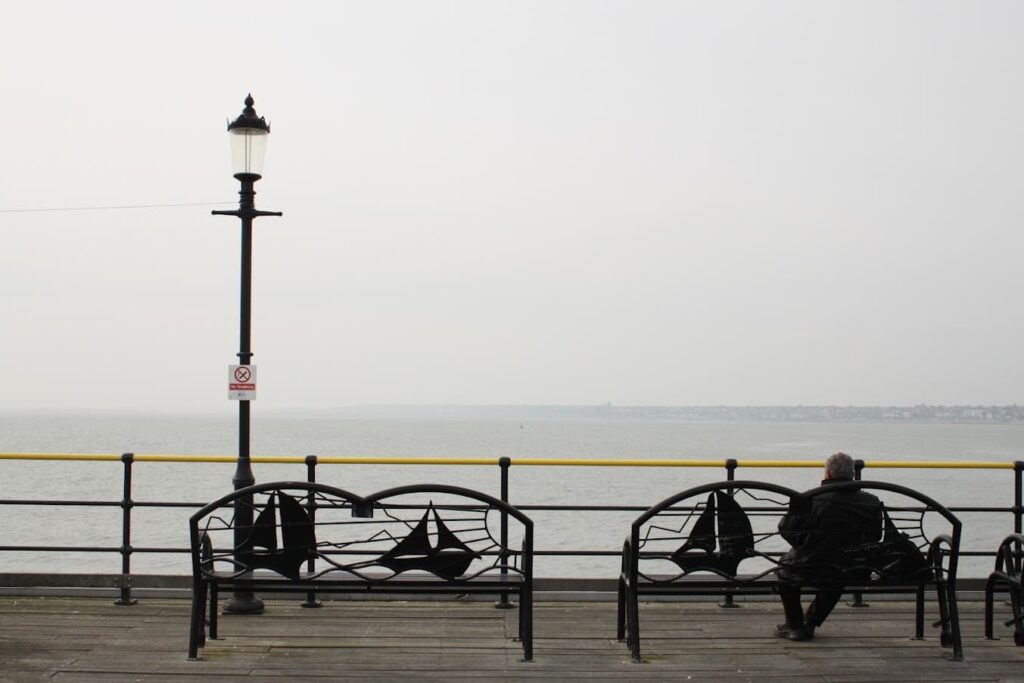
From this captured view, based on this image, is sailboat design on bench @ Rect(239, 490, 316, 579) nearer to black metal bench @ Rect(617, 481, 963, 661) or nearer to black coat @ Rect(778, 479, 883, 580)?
black metal bench @ Rect(617, 481, 963, 661)

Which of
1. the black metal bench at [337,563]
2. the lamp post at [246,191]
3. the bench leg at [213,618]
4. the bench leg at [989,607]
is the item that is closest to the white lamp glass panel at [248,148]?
the lamp post at [246,191]

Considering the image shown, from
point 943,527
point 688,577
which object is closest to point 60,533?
point 943,527

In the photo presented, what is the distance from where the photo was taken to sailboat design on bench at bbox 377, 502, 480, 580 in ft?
21.0

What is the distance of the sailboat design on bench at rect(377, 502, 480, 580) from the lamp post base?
1647 millimetres

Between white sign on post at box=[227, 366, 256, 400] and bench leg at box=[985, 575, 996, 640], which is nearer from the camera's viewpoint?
bench leg at box=[985, 575, 996, 640]

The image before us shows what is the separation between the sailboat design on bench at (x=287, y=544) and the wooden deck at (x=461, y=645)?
527 mm

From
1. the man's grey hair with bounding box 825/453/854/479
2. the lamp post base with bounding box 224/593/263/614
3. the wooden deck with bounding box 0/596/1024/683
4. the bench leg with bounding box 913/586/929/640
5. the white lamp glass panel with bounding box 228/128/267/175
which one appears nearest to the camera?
the wooden deck with bounding box 0/596/1024/683

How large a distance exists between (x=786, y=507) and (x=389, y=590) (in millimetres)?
2478

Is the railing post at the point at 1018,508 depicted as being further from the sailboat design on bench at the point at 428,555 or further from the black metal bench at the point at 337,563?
the sailboat design on bench at the point at 428,555

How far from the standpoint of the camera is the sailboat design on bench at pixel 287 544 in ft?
21.1

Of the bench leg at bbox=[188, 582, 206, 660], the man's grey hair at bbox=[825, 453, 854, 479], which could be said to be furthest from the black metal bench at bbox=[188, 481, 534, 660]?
the man's grey hair at bbox=[825, 453, 854, 479]

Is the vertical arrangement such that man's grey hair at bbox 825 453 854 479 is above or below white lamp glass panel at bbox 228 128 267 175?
below

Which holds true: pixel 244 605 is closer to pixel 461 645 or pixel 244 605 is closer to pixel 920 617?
pixel 461 645

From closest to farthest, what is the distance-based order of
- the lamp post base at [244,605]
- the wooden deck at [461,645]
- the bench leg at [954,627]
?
the wooden deck at [461,645]
the bench leg at [954,627]
the lamp post base at [244,605]
